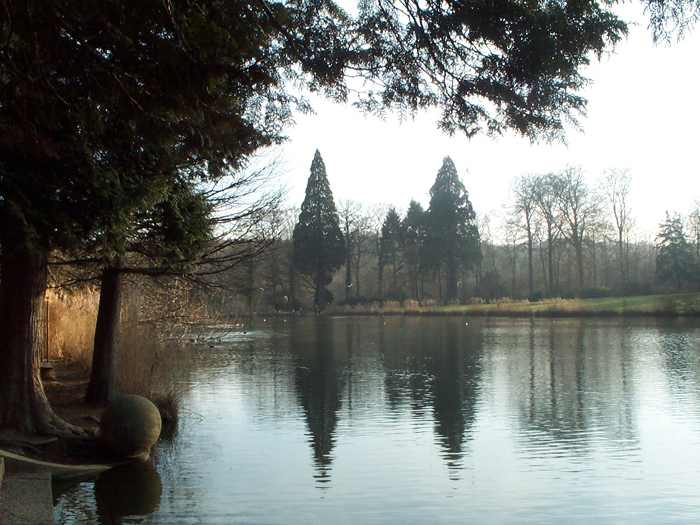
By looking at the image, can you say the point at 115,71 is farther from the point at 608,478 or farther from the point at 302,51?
the point at 608,478

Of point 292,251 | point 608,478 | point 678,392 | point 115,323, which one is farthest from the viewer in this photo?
point 292,251

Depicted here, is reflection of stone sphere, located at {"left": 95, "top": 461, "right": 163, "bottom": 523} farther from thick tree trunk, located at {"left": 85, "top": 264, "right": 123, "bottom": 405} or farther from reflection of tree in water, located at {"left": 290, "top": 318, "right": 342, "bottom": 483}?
thick tree trunk, located at {"left": 85, "top": 264, "right": 123, "bottom": 405}

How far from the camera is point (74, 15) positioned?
4.81 metres

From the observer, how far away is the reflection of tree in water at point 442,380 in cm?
957

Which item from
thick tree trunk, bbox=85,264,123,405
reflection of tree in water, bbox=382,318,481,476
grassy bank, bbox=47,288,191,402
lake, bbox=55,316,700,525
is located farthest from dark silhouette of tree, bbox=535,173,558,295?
thick tree trunk, bbox=85,264,123,405

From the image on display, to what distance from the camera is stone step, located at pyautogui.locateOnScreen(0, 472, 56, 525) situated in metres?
5.16

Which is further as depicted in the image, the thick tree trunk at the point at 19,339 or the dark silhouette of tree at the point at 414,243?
the dark silhouette of tree at the point at 414,243

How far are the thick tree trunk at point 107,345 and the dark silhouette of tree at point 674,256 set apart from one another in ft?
124

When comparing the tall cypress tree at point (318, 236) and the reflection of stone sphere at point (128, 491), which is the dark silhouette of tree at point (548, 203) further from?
the reflection of stone sphere at point (128, 491)

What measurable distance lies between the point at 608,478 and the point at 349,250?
49782 millimetres

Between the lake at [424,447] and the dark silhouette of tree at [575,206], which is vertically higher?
the dark silhouette of tree at [575,206]

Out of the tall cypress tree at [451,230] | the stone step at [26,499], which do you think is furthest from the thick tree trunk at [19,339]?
the tall cypress tree at [451,230]

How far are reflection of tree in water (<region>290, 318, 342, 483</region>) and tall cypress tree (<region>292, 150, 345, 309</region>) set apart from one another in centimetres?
2844

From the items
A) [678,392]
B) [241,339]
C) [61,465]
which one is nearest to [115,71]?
[61,465]
